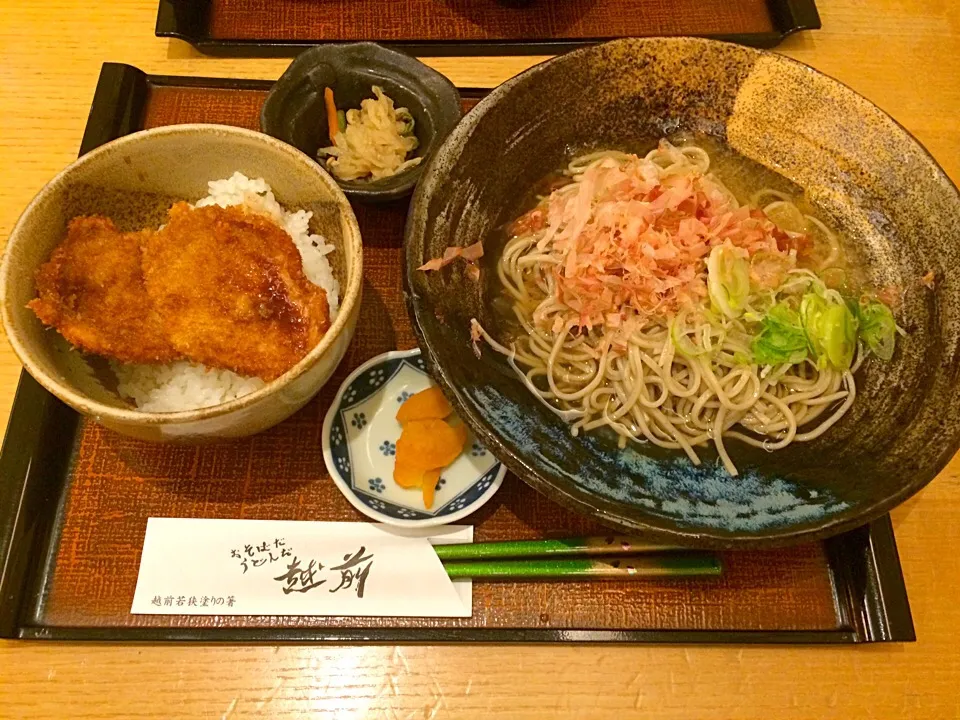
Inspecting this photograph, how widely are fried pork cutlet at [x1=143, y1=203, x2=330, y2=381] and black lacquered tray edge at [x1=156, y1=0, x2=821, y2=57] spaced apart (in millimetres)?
930

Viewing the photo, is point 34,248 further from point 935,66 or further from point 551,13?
point 935,66

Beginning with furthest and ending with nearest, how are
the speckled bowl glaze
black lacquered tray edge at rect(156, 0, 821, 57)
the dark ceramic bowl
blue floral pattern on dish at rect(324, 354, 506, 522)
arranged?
1. black lacquered tray edge at rect(156, 0, 821, 57)
2. the dark ceramic bowl
3. blue floral pattern on dish at rect(324, 354, 506, 522)
4. the speckled bowl glaze

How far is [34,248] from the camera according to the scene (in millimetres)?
1446

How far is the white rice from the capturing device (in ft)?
4.93

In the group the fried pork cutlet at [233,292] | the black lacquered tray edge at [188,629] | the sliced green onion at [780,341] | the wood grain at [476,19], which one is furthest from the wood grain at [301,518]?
the wood grain at [476,19]

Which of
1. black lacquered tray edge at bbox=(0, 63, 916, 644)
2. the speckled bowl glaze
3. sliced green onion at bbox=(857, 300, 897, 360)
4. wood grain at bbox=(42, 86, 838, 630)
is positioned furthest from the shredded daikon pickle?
sliced green onion at bbox=(857, 300, 897, 360)

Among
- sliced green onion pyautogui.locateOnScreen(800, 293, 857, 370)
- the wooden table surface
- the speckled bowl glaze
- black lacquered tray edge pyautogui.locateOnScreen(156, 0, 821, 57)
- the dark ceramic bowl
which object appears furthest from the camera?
black lacquered tray edge pyautogui.locateOnScreen(156, 0, 821, 57)

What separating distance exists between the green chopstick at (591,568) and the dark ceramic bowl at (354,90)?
1.08 m

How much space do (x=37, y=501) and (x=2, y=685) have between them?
15.5 inches

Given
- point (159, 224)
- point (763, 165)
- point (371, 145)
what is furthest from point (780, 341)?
point (159, 224)

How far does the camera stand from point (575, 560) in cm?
154

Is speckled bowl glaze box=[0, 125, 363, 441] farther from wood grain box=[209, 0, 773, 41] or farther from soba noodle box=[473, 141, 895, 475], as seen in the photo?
wood grain box=[209, 0, 773, 41]

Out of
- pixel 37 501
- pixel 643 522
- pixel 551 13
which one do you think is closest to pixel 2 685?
pixel 37 501

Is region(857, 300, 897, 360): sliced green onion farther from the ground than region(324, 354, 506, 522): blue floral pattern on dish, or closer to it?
farther from the ground
